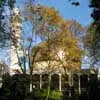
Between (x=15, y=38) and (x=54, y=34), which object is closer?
(x=15, y=38)

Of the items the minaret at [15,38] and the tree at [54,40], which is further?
the tree at [54,40]

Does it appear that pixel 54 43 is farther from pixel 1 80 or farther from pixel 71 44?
pixel 1 80


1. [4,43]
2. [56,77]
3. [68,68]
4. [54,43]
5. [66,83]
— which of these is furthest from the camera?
[56,77]

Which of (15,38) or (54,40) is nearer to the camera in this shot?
(15,38)

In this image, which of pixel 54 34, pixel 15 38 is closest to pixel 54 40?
Answer: pixel 54 34

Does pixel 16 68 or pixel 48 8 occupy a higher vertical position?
pixel 48 8

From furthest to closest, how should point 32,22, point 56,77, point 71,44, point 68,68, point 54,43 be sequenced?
point 56,77, point 68,68, point 71,44, point 54,43, point 32,22

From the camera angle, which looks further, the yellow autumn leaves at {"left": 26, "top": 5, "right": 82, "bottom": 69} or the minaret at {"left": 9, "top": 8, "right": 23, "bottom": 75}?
the yellow autumn leaves at {"left": 26, "top": 5, "right": 82, "bottom": 69}

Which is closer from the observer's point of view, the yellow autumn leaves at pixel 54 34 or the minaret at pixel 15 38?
the minaret at pixel 15 38

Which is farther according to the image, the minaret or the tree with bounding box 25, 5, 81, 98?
the tree with bounding box 25, 5, 81, 98

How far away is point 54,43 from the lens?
53938mm

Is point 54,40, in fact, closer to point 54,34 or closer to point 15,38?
point 54,34

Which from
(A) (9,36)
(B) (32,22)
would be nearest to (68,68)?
(B) (32,22)

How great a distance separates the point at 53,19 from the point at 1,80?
39.6ft
